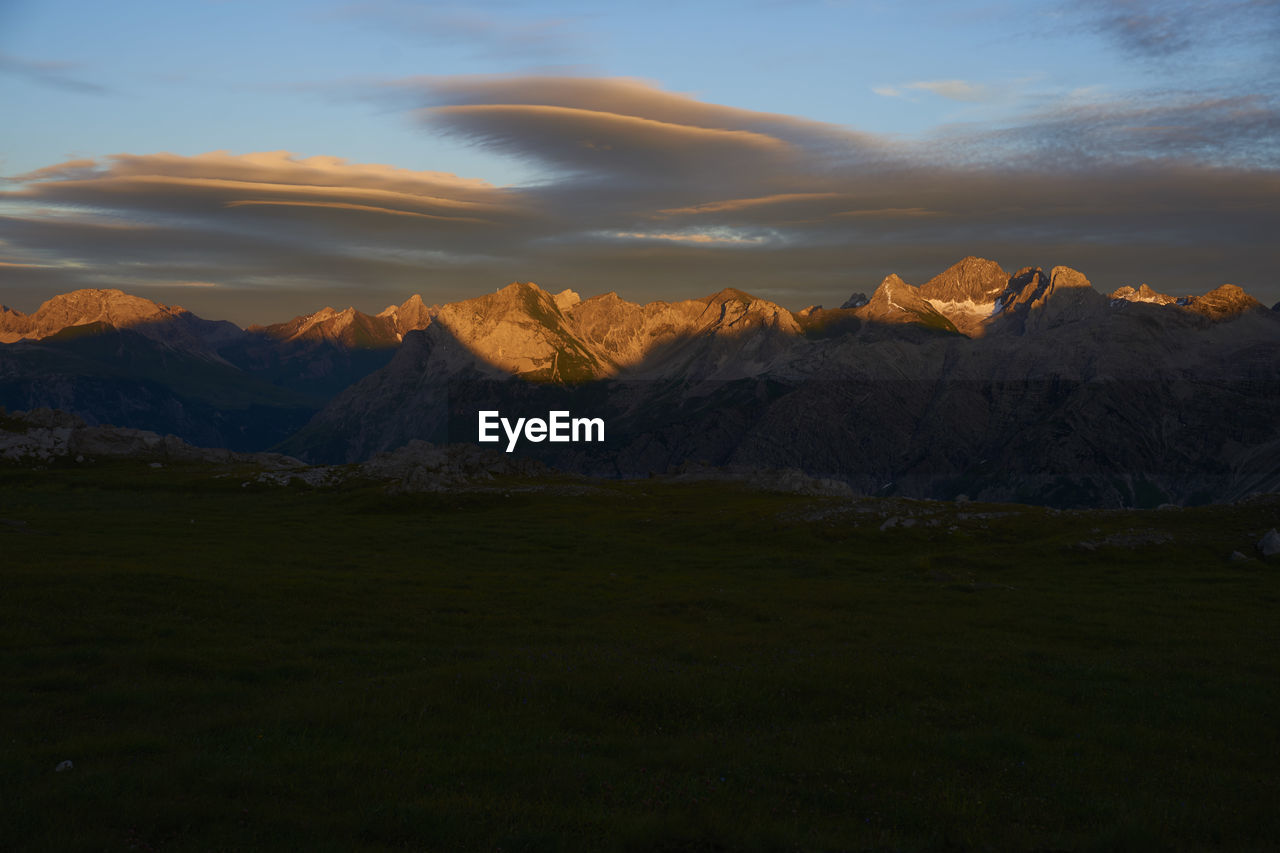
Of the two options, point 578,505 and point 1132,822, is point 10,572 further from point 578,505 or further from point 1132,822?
point 578,505

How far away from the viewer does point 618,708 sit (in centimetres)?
2175

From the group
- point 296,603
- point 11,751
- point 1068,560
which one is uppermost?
point 11,751

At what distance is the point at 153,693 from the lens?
21359mm

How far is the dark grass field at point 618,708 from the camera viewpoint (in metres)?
13.8

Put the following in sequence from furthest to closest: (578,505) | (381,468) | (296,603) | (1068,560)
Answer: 1. (381,468)
2. (578,505)
3. (1068,560)
4. (296,603)

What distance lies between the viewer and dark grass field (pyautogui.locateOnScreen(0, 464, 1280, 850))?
13.8 m

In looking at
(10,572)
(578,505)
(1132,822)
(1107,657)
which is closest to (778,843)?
(1132,822)

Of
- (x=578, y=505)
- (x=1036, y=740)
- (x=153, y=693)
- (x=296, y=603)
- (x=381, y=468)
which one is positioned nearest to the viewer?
(x=1036, y=740)

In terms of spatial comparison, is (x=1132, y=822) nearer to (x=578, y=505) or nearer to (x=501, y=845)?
(x=501, y=845)

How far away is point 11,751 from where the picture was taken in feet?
52.9

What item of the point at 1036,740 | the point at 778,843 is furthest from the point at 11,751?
the point at 1036,740

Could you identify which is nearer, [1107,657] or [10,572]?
[1107,657]

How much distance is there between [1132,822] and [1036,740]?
584cm

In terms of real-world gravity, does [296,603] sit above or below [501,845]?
below
